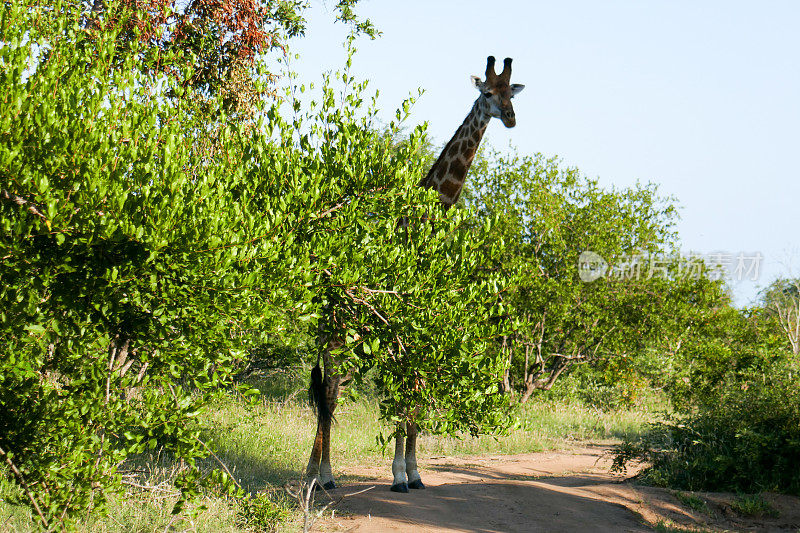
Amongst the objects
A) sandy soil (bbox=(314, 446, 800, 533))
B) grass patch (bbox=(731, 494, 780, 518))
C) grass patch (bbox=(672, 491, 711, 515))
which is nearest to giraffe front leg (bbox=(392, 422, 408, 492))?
sandy soil (bbox=(314, 446, 800, 533))

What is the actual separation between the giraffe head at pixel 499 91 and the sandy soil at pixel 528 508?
19.1ft

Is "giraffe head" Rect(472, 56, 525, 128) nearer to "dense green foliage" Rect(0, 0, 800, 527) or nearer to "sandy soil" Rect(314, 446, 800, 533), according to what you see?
"dense green foliage" Rect(0, 0, 800, 527)

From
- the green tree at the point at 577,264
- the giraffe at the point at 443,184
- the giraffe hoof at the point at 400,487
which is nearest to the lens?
the giraffe hoof at the point at 400,487

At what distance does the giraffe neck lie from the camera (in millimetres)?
11062

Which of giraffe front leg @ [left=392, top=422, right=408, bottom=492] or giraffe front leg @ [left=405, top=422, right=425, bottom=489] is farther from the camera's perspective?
giraffe front leg @ [left=405, top=422, right=425, bottom=489]

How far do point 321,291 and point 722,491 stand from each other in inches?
335

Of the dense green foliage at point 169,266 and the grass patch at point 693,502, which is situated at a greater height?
the dense green foliage at point 169,266

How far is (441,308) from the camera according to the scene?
6.58 metres

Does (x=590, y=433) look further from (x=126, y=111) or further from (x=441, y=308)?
(x=126, y=111)

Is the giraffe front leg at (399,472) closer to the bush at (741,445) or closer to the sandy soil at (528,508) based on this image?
the sandy soil at (528,508)

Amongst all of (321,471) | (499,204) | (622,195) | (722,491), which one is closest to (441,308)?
(321,471)

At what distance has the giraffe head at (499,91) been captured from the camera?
1091 cm

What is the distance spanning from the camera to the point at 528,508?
934 cm

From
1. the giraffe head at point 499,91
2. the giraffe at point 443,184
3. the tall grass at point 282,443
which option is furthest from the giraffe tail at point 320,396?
the giraffe head at point 499,91
